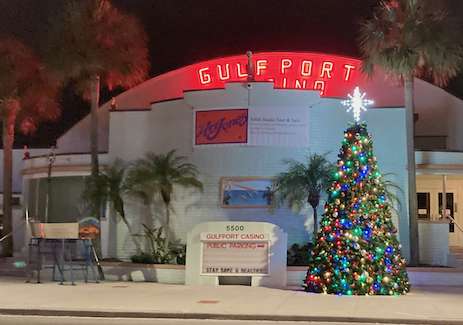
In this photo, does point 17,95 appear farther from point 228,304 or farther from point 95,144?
point 228,304

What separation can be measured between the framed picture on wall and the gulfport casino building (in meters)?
0.03

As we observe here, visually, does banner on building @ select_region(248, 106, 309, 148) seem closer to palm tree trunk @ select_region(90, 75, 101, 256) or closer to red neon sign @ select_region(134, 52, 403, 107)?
red neon sign @ select_region(134, 52, 403, 107)

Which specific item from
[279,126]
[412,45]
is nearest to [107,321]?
[279,126]

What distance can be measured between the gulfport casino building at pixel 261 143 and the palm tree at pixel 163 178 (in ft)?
1.18

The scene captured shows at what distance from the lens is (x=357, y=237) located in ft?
55.0

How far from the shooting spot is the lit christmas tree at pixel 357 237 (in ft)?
54.7

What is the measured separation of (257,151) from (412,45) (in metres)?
6.16

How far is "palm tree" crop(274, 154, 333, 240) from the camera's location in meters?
21.5

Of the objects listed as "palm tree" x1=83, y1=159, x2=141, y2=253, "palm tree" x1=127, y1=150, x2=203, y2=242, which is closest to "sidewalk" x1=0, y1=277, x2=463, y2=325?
"palm tree" x1=83, y1=159, x2=141, y2=253

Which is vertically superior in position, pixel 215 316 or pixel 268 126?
pixel 268 126


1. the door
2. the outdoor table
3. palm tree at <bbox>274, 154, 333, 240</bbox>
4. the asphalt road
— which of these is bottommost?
the asphalt road

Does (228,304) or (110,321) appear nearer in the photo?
(110,321)

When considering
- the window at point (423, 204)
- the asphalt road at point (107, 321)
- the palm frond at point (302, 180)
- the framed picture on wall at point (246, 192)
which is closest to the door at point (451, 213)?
the window at point (423, 204)

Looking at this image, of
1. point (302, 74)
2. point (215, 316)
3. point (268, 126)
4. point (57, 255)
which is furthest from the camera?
point (302, 74)
